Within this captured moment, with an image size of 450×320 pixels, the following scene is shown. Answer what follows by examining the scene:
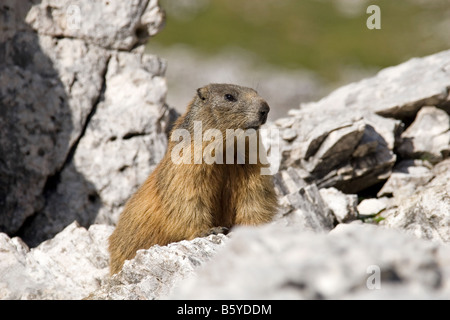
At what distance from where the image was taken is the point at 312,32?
74375 mm

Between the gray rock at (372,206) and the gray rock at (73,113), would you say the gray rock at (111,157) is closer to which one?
the gray rock at (73,113)

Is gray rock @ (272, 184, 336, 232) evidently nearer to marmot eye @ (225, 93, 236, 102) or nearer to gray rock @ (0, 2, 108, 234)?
marmot eye @ (225, 93, 236, 102)

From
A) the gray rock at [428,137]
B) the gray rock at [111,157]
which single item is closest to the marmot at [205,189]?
the gray rock at [111,157]

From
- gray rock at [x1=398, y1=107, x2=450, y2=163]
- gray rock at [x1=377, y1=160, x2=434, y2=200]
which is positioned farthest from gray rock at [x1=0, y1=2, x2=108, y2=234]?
gray rock at [x1=398, y1=107, x2=450, y2=163]

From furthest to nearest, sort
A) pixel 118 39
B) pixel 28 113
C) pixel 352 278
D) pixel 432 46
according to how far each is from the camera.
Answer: pixel 432 46 → pixel 118 39 → pixel 28 113 → pixel 352 278

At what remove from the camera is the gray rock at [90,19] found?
12047mm

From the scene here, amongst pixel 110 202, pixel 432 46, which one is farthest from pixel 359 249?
pixel 432 46

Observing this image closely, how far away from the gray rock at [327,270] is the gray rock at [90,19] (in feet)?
30.4

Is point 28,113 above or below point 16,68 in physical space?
below

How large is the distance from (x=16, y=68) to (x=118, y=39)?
7.03ft

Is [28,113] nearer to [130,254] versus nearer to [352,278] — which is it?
[130,254]

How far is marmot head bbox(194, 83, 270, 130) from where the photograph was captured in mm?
8320

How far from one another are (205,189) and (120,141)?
159 inches

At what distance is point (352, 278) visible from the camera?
3.55 metres
